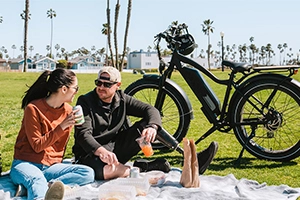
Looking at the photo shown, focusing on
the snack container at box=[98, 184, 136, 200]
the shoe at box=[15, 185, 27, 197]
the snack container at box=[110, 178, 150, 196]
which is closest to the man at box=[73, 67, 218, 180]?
the snack container at box=[110, 178, 150, 196]

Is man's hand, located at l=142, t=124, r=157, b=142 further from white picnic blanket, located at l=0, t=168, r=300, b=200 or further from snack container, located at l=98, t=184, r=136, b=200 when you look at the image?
snack container, located at l=98, t=184, r=136, b=200

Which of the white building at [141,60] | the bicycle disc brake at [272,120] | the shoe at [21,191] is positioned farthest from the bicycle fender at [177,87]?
the white building at [141,60]

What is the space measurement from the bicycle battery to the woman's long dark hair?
1889 mm

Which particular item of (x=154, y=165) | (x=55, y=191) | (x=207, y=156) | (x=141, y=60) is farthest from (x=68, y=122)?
(x=141, y=60)

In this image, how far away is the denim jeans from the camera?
369 cm

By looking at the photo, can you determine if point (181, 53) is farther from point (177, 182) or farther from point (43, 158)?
point (43, 158)

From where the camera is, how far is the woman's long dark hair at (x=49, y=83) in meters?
4.06

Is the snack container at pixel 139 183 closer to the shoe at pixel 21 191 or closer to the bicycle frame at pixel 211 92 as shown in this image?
the shoe at pixel 21 191

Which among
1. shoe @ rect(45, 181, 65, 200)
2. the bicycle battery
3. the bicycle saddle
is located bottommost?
shoe @ rect(45, 181, 65, 200)

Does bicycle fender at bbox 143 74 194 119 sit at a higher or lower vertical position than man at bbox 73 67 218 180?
higher

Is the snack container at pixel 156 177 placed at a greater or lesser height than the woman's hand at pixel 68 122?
lesser

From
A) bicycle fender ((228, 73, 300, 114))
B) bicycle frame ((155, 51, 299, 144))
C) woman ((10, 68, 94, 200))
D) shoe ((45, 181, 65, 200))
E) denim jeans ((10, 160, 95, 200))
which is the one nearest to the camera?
shoe ((45, 181, 65, 200))

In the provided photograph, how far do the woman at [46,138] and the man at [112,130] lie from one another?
18cm

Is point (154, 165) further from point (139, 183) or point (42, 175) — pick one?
point (42, 175)
